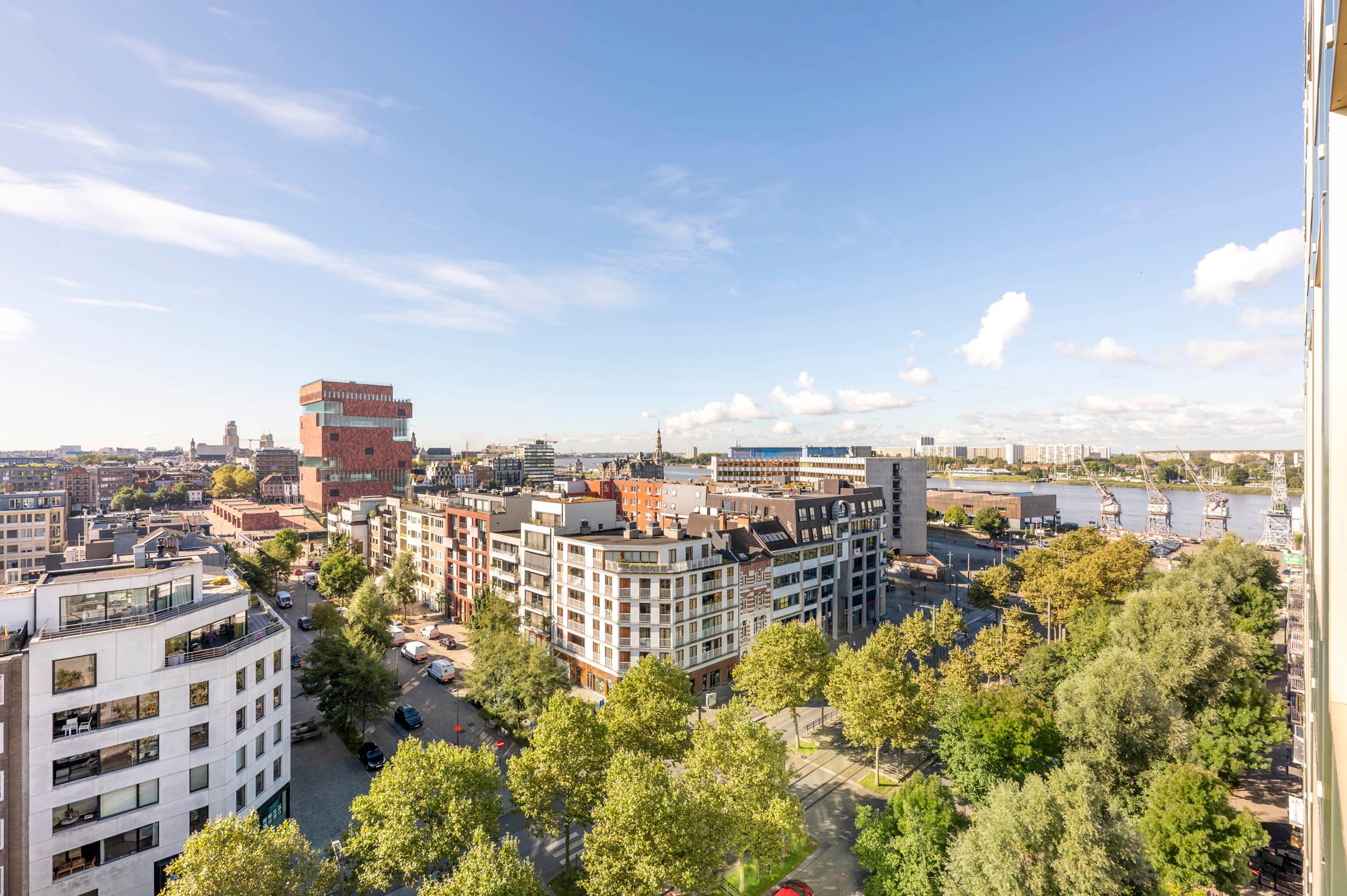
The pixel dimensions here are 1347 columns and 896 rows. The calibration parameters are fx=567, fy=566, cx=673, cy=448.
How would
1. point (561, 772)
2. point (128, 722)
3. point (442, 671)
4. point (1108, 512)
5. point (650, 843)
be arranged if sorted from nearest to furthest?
point (650, 843), point (128, 722), point (561, 772), point (442, 671), point (1108, 512)

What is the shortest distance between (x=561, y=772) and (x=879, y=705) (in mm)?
20653

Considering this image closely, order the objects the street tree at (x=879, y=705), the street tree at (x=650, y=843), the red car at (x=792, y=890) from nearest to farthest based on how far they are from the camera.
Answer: the street tree at (x=650, y=843), the red car at (x=792, y=890), the street tree at (x=879, y=705)

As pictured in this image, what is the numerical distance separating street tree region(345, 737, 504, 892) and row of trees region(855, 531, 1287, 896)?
18697mm

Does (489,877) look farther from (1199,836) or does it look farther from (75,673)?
(1199,836)

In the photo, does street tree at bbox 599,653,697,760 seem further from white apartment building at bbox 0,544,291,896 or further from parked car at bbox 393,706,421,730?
parked car at bbox 393,706,421,730

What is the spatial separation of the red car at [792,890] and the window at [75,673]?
33732mm

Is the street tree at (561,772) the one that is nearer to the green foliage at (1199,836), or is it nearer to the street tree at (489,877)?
the street tree at (489,877)

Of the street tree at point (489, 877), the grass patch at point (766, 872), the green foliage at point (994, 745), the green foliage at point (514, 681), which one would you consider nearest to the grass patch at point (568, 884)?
the grass patch at point (766, 872)

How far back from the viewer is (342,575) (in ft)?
240

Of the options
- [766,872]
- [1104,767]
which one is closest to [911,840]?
[766,872]

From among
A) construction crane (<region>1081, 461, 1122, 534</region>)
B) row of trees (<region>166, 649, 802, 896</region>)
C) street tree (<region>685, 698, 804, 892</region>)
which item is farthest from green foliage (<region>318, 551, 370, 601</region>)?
construction crane (<region>1081, 461, 1122, 534</region>)

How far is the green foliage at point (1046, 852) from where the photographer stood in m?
21.8

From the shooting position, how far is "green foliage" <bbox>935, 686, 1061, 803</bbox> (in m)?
32.9

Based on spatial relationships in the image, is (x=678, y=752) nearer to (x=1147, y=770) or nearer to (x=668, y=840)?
(x=668, y=840)
